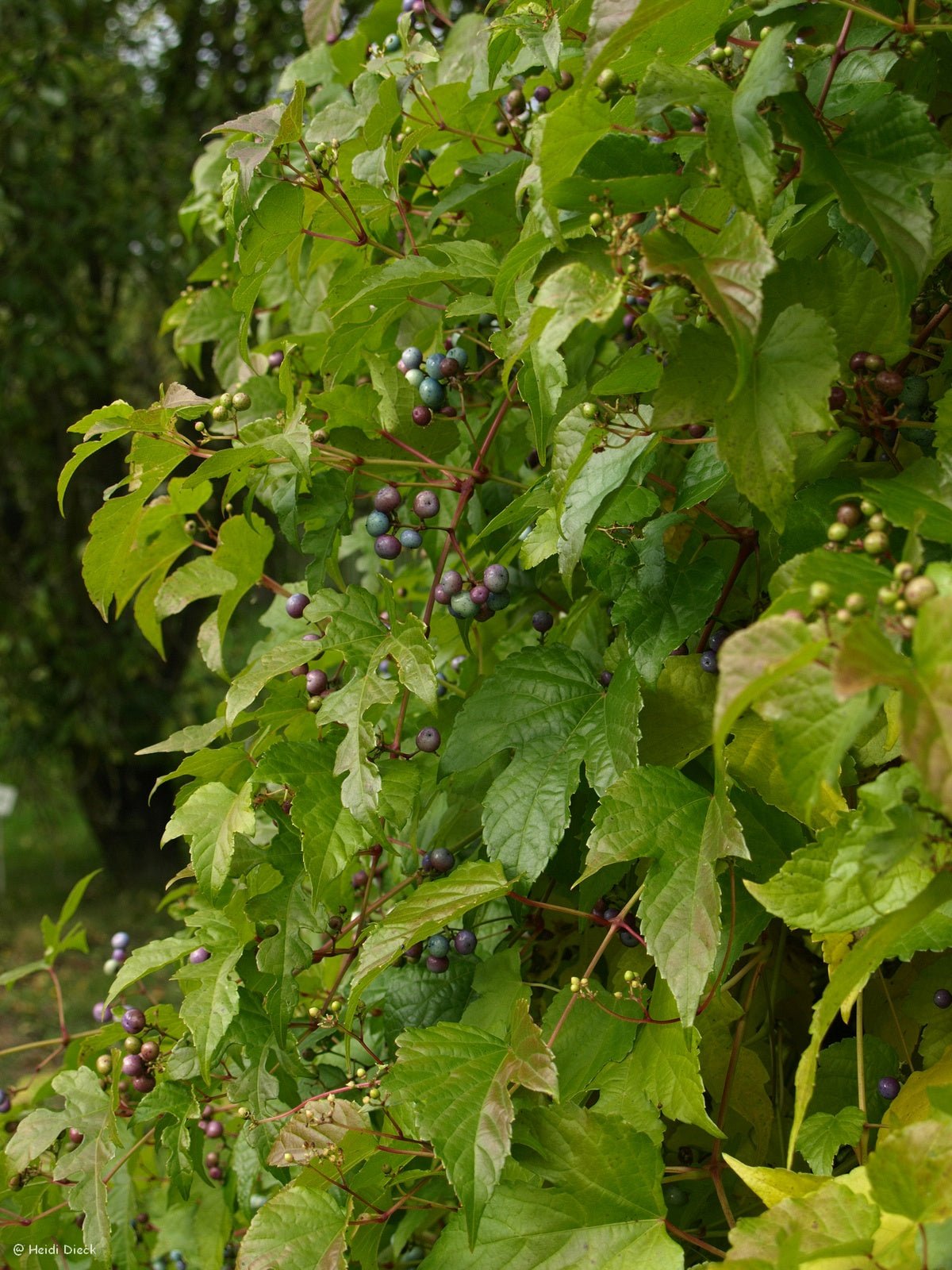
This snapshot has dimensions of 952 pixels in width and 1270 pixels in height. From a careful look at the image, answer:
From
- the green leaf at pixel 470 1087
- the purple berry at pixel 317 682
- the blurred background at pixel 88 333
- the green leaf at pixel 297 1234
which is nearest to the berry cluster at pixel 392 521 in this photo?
the purple berry at pixel 317 682

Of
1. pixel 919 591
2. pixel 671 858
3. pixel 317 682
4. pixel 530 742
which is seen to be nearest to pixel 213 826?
pixel 317 682

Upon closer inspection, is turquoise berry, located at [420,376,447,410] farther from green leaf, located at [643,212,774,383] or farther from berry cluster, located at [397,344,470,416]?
green leaf, located at [643,212,774,383]

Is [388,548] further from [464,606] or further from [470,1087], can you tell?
[470,1087]

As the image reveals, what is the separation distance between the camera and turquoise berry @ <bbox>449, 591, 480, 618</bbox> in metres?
1.03

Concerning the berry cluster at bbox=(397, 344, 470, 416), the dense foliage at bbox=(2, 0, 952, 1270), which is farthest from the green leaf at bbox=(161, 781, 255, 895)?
the berry cluster at bbox=(397, 344, 470, 416)

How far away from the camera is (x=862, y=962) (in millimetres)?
630

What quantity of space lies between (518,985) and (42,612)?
16.9 ft

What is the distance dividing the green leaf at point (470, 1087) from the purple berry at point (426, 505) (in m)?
0.45

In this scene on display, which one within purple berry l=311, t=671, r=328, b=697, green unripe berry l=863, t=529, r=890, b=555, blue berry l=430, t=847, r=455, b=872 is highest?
green unripe berry l=863, t=529, r=890, b=555

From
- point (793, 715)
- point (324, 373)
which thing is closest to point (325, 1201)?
point (793, 715)

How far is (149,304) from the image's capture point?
224 inches

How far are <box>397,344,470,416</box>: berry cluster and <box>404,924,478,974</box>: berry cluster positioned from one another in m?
0.46

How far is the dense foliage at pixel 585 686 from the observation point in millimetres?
652

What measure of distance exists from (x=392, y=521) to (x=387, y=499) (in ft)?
0.11
